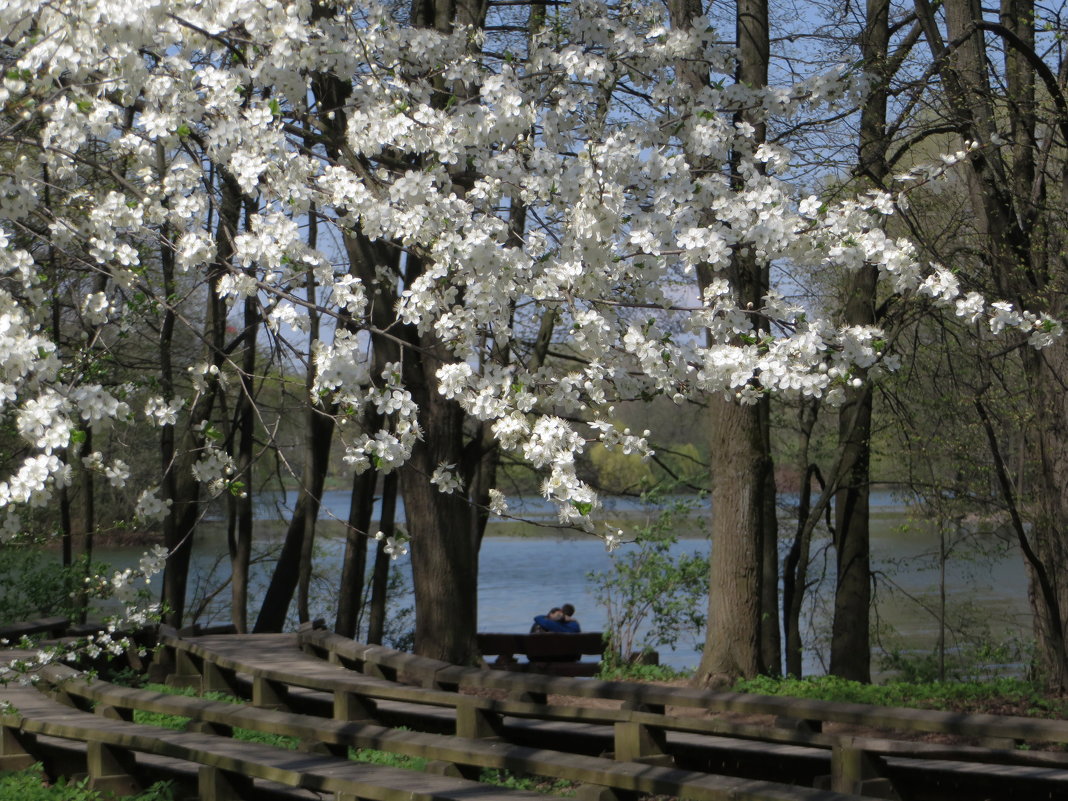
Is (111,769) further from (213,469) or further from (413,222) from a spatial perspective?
(413,222)

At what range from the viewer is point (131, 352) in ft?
57.6

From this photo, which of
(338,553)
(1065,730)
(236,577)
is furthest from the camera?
(338,553)

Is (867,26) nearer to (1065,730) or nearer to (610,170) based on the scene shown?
(610,170)

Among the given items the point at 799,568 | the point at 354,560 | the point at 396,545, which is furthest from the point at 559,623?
the point at 396,545

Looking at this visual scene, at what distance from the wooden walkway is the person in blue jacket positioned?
7584 millimetres

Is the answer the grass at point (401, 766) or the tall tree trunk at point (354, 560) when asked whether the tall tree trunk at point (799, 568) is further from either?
the grass at point (401, 766)

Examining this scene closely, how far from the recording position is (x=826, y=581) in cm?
2402

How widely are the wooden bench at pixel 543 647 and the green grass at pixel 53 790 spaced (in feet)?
24.6

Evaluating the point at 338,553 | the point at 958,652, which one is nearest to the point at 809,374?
the point at 958,652

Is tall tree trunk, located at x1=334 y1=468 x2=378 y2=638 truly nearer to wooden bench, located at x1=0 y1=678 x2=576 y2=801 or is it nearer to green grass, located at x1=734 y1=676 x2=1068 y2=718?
green grass, located at x1=734 y1=676 x2=1068 y2=718

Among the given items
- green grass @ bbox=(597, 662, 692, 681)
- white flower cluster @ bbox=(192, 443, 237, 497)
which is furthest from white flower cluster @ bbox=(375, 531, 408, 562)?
green grass @ bbox=(597, 662, 692, 681)

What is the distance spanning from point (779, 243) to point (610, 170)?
0.89 meters

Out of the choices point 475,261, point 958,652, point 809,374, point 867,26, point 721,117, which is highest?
point 867,26

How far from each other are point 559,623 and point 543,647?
142 cm
